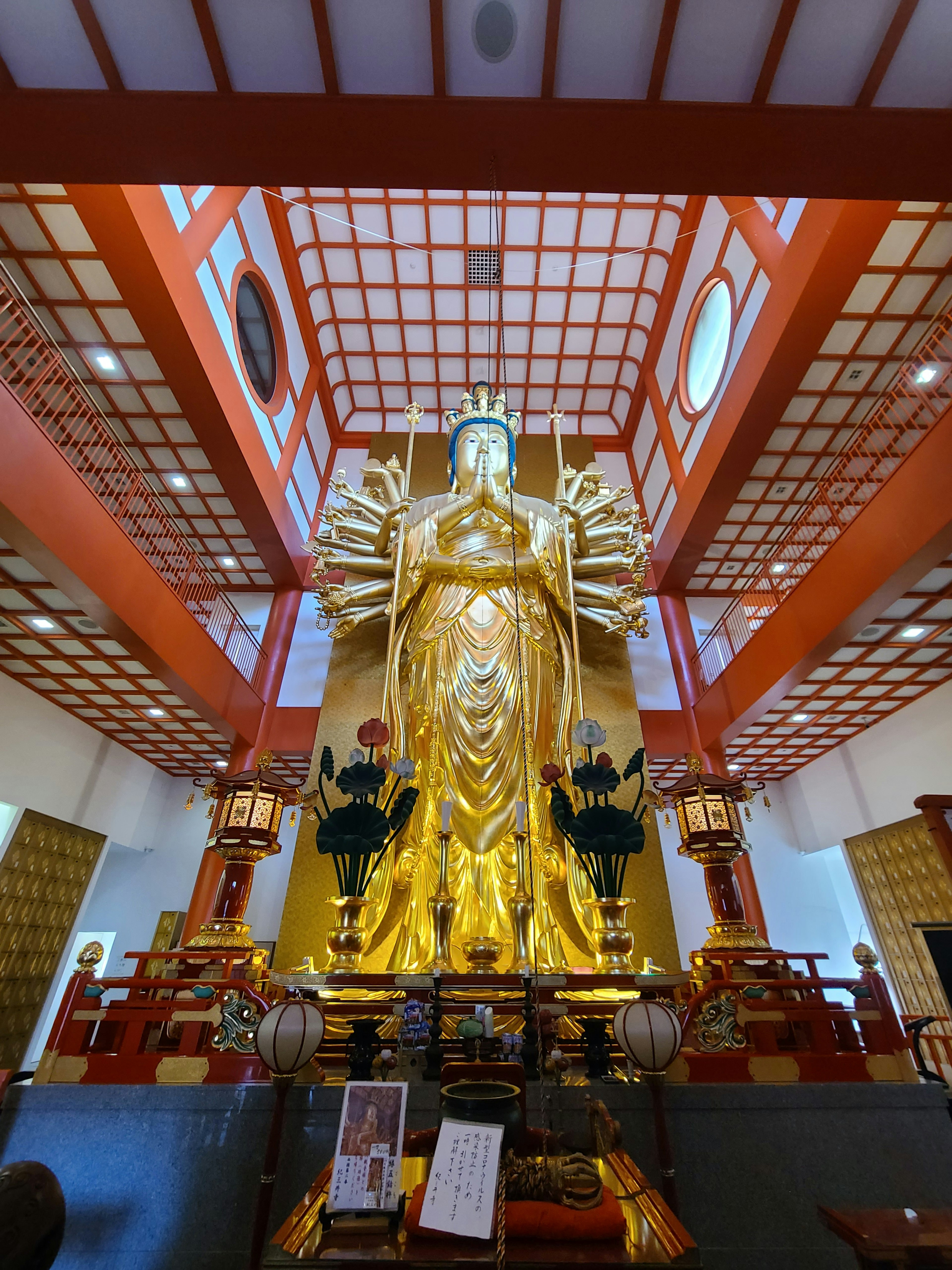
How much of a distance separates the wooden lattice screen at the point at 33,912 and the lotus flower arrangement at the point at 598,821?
601 centimetres

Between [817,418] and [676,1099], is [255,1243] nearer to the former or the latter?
[676,1099]

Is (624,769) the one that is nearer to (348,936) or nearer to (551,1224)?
(348,936)

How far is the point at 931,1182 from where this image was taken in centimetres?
210

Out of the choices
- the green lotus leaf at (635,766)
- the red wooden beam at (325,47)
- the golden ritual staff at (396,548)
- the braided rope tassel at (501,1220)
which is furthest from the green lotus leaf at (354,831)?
the red wooden beam at (325,47)

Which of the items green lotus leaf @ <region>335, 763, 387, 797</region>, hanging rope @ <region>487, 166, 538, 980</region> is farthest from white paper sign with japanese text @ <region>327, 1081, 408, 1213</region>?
green lotus leaf @ <region>335, 763, 387, 797</region>

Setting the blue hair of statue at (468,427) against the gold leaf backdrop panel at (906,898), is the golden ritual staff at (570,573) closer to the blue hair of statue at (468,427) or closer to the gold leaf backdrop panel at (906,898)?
the blue hair of statue at (468,427)

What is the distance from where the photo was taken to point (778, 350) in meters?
5.56

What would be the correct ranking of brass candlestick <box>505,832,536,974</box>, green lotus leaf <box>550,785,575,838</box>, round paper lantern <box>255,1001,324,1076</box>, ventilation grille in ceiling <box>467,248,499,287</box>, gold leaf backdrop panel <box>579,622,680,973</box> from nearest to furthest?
round paper lantern <box>255,1001,324,1076</box>, green lotus leaf <box>550,785,575,838</box>, brass candlestick <box>505,832,536,974</box>, gold leaf backdrop panel <box>579,622,680,973</box>, ventilation grille in ceiling <box>467,248,499,287</box>

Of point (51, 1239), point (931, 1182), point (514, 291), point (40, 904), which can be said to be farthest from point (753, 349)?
point (40, 904)

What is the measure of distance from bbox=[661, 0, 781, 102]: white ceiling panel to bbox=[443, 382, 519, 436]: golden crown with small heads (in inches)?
112

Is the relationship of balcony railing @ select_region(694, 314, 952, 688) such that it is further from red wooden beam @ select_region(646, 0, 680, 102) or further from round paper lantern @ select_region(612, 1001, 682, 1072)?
round paper lantern @ select_region(612, 1001, 682, 1072)

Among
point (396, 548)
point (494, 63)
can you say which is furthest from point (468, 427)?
point (494, 63)

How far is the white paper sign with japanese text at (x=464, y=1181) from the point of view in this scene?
1.26m

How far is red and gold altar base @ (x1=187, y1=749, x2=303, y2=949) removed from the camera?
3982 mm
